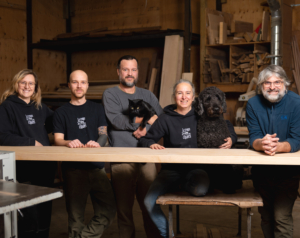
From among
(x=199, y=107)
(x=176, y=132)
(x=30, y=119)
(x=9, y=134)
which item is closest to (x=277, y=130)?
(x=199, y=107)

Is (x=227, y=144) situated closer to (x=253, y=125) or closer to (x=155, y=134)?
(x=253, y=125)

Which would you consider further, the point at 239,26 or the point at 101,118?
the point at 239,26

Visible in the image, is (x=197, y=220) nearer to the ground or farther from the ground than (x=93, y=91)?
nearer to the ground

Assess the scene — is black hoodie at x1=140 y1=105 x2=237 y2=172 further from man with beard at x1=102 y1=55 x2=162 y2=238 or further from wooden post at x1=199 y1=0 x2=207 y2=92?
wooden post at x1=199 y1=0 x2=207 y2=92

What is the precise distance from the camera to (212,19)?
16.5ft

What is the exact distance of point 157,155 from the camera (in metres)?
2.24

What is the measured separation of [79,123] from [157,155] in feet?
2.67

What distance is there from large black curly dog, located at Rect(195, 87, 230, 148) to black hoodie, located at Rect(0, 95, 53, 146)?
134 centimetres

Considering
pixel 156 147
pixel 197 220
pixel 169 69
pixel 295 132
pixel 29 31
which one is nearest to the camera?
pixel 295 132

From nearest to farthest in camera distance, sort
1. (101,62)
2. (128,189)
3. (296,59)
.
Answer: (128,189) < (296,59) < (101,62)

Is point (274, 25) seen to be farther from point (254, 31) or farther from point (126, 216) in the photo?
point (126, 216)

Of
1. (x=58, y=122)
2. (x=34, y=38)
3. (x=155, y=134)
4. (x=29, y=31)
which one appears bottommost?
(x=155, y=134)

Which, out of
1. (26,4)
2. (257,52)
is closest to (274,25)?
(257,52)

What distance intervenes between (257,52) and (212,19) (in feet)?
2.84
